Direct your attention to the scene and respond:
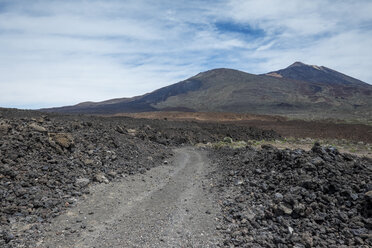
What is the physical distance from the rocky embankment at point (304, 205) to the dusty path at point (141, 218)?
2.56 ft

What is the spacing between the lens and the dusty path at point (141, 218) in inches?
240

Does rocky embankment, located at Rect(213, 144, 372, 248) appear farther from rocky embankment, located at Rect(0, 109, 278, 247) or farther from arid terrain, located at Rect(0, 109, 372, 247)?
rocky embankment, located at Rect(0, 109, 278, 247)

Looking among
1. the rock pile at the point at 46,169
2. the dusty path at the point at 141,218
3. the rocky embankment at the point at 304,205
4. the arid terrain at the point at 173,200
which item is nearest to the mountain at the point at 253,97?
the rock pile at the point at 46,169

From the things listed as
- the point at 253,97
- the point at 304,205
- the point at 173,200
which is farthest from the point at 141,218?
the point at 253,97

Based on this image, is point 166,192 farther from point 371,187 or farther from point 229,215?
point 371,187

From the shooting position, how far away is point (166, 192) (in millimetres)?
10297

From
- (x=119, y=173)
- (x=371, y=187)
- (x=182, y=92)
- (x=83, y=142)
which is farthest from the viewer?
(x=182, y=92)

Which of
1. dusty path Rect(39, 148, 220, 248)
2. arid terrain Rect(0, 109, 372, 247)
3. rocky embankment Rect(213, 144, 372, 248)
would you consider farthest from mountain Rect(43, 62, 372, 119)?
dusty path Rect(39, 148, 220, 248)

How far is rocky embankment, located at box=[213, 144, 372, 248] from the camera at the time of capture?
565 centimetres

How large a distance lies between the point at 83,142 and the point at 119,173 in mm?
3397

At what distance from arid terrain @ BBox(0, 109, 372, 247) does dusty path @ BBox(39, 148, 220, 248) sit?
3cm

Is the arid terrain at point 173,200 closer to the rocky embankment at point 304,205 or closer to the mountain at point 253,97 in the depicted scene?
the rocky embankment at point 304,205

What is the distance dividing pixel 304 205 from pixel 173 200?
4489 millimetres

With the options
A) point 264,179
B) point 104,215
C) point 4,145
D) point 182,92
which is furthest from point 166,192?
point 182,92
